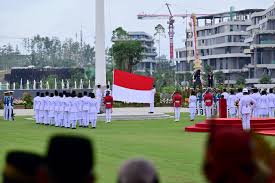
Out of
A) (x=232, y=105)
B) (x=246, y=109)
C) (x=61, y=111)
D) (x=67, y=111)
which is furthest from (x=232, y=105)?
(x=246, y=109)

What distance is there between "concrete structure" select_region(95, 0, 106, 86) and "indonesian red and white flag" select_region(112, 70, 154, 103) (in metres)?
1.05

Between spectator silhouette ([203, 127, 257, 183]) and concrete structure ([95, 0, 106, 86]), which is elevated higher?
concrete structure ([95, 0, 106, 86])

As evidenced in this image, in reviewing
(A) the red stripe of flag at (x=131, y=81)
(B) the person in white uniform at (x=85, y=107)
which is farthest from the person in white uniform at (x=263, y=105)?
(A) the red stripe of flag at (x=131, y=81)

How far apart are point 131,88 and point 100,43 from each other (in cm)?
275

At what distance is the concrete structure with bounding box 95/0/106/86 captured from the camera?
34062 mm

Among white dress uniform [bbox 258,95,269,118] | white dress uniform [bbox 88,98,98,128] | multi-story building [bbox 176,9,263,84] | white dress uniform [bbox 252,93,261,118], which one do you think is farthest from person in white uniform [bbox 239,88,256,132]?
multi-story building [bbox 176,9,263,84]

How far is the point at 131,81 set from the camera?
3384 centimetres

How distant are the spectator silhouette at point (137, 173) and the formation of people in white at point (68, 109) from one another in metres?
21.6

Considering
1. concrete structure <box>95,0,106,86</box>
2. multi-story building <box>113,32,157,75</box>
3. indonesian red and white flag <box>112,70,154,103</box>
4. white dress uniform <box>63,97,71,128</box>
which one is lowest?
white dress uniform <box>63,97,71,128</box>

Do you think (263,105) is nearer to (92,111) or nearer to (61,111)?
(92,111)

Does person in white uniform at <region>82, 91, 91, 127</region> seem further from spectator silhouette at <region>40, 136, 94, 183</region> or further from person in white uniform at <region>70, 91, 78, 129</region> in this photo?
spectator silhouette at <region>40, 136, 94, 183</region>

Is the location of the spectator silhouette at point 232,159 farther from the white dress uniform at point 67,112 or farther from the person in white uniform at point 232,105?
the person in white uniform at point 232,105

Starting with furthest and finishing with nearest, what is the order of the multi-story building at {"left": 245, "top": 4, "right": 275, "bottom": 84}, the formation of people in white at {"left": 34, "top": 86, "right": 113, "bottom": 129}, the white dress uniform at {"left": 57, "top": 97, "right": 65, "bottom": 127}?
1. the multi-story building at {"left": 245, "top": 4, "right": 275, "bottom": 84}
2. the white dress uniform at {"left": 57, "top": 97, "right": 65, "bottom": 127}
3. the formation of people in white at {"left": 34, "top": 86, "right": 113, "bottom": 129}

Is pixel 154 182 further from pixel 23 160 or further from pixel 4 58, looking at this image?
pixel 4 58
